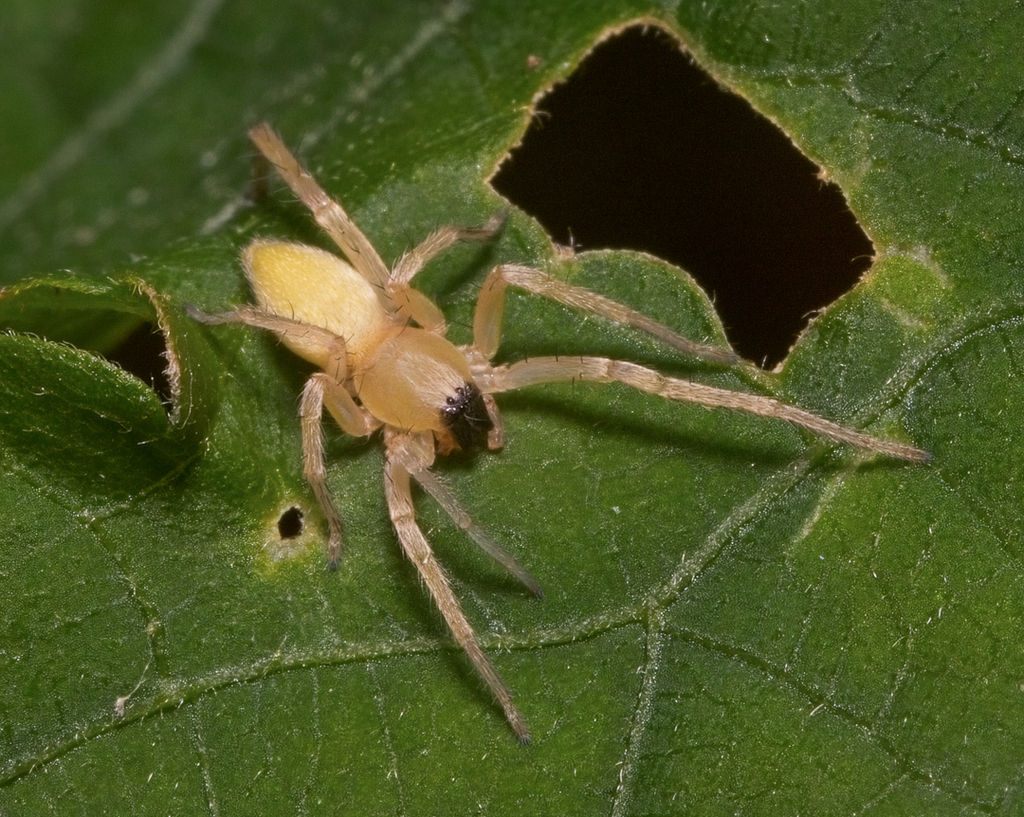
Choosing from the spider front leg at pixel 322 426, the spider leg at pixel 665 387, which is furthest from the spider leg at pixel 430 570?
the spider leg at pixel 665 387

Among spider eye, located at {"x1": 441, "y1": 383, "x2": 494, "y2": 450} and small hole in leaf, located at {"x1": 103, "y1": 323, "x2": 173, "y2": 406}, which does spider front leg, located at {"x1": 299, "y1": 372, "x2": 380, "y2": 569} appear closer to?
spider eye, located at {"x1": 441, "y1": 383, "x2": 494, "y2": 450}

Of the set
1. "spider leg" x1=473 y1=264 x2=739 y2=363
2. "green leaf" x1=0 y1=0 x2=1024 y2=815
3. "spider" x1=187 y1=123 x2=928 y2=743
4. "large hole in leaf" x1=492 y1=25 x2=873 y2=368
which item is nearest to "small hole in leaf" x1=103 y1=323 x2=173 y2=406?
"green leaf" x1=0 y1=0 x2=1024 y2=815

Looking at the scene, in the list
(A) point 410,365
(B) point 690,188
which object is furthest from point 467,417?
(B) point 690,188

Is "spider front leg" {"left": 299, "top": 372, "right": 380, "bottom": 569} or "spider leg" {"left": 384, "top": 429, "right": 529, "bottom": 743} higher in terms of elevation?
"spider front leg" {"left": 299, "top": 372, "right": 380, "bottom": 569}

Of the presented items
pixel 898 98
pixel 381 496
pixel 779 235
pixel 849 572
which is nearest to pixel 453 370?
pixel 381 496

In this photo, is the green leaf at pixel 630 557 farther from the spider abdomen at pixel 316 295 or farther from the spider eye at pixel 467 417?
the spider abdomen at pixel 316 295

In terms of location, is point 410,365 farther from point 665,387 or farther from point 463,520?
point 665,387

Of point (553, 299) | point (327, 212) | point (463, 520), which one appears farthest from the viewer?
point (327, 212)
